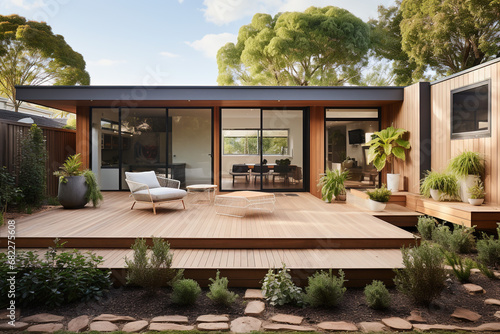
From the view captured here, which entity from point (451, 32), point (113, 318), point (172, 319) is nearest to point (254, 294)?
point (172, 319)

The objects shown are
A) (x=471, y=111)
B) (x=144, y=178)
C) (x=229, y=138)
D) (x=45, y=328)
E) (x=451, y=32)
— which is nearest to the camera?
(x=45, y=328)

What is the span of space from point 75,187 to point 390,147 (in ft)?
23.8

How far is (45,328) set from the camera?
2664 millimetres

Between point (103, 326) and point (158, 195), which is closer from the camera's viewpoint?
point (103, 326)

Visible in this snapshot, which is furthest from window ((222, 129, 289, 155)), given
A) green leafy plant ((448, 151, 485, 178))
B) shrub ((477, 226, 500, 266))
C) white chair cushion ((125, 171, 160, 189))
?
shrub ((477, 226, 500, 266))

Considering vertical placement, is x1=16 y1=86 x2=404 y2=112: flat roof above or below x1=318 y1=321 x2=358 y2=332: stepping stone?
above

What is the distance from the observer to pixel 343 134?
993 cm

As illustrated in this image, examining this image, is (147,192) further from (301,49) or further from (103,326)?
(301,49)

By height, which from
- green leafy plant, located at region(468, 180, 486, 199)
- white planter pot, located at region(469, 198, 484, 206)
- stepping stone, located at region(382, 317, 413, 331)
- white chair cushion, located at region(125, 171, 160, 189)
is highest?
white chair cushion, located at region(125, 171, 160, 189)

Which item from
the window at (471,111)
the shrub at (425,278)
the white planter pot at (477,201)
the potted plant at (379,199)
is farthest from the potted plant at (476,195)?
the shrub at (425,278)

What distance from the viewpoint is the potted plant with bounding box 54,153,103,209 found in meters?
6.61

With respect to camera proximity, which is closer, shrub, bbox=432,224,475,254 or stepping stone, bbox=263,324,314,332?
stepping stone, bbox=263,324,314,332

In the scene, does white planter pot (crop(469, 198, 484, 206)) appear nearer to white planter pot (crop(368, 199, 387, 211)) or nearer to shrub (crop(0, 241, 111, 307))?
white planter pot (crop(368, 199, 387, 211))

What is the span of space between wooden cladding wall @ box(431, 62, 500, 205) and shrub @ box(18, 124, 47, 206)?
8524mm
